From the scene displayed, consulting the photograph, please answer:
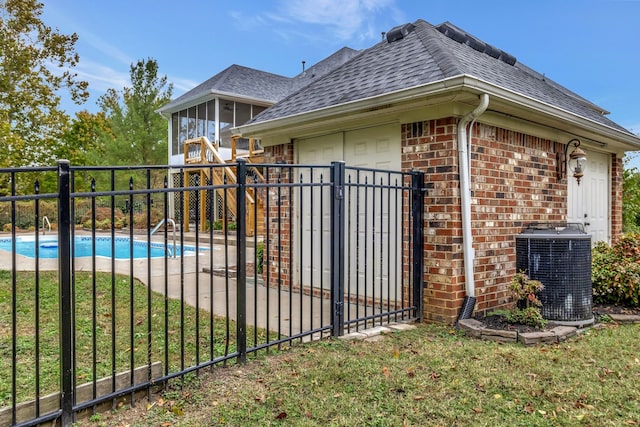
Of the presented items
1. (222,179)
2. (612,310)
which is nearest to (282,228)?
(612,310)

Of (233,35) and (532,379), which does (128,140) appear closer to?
(233,35)

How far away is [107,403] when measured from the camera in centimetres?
253

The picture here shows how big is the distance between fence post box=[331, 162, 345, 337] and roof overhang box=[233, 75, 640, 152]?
105cm

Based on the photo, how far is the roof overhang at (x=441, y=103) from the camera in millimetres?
4129

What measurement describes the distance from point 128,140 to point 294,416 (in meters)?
20.2

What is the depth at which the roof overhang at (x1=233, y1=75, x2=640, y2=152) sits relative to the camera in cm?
413

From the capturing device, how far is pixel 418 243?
4.62 m

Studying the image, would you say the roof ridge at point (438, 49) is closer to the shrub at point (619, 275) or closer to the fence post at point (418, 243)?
the fence post at point (418, 243)

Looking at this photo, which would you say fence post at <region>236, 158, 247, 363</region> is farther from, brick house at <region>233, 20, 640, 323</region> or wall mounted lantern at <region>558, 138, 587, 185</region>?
wall mounted lantern at <region>558, 138, 587, 185</region>

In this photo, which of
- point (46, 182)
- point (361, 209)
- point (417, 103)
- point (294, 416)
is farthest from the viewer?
point (46, 182)

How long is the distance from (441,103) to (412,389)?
2787 millimetres

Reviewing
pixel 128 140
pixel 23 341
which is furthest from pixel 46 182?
pixel 23 341

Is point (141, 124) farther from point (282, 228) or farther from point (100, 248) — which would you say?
point (282, 228)

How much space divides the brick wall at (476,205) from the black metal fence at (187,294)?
0.62 feet
